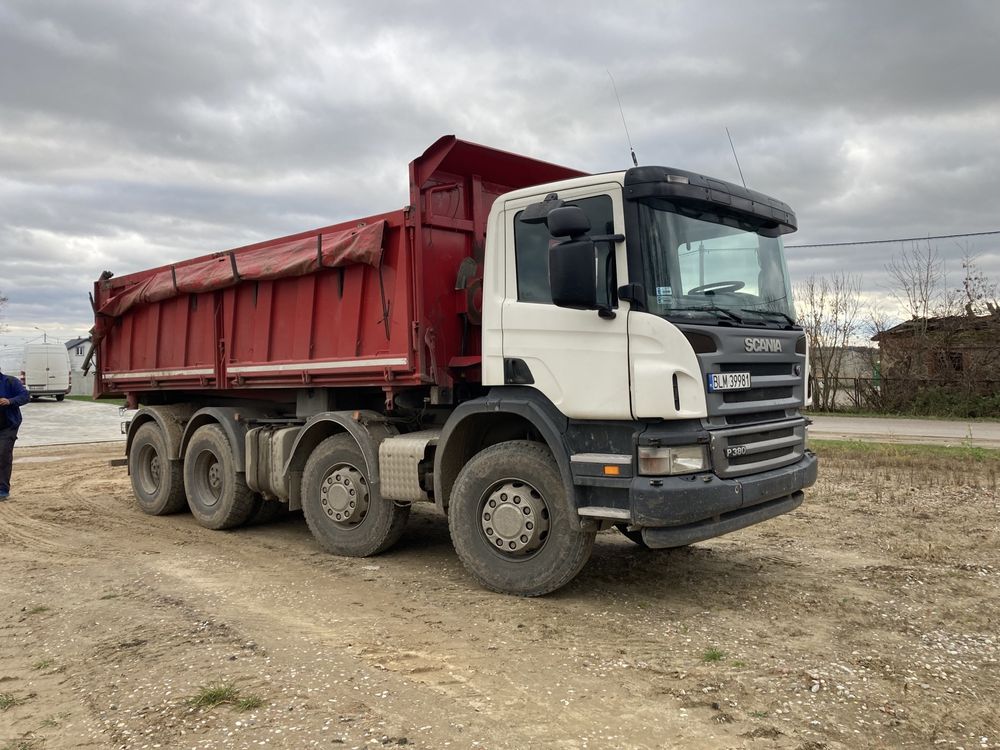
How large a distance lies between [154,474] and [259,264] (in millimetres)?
3501

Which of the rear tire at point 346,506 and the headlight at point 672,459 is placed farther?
the rear tire at point 346,506

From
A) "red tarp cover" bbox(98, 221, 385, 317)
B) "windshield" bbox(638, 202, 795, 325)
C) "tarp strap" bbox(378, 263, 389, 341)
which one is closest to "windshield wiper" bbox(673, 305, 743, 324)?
"windshield" bbox(638, 202, 795, 325)

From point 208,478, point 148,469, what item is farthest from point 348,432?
point 148,469

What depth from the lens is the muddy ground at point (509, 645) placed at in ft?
11.9

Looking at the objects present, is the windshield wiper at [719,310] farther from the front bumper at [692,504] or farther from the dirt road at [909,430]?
the dirt road at [909,430]

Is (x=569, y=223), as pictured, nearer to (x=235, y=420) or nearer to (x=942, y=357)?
(x=235, y=420)

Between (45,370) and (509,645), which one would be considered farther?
(45,370)

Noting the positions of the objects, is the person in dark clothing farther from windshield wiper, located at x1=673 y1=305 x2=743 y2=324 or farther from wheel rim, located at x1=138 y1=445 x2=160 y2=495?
windshield wiper, located at x1=673 y1=305 x2=743 y2=324

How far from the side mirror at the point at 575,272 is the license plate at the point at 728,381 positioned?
0.86 meters

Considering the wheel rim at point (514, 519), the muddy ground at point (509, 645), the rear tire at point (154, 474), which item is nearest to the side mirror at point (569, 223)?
the wheel rim at point (514, 519)

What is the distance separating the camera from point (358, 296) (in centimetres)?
693

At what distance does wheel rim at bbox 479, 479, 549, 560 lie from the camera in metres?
5.54

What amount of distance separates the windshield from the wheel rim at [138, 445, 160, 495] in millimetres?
7192

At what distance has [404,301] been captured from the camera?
21.0ft
